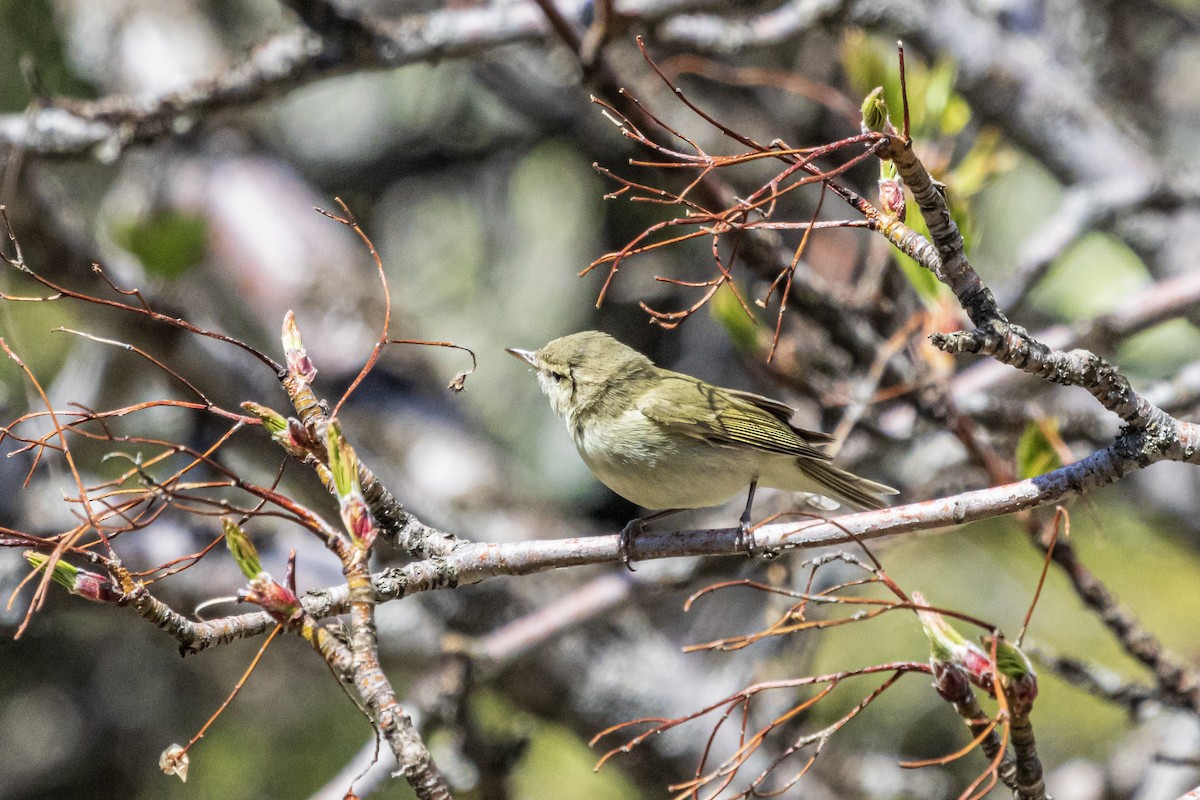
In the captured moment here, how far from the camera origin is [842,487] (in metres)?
3.35

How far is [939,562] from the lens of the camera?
5.41 meters

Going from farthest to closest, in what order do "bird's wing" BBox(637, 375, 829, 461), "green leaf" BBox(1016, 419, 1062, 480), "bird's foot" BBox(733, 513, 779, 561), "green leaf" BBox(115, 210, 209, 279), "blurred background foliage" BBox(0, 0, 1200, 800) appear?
"blurred background foliage" BBox(0, 0, 1200, 800)
"green leaf" BBox(115, 210, 209, 279)
"bird's wing" BBox(637, 375, 829, 461)
"green leaf" BBox(1016, 419, 1062, 480)
"bird's foot" BBox(733, 513, 779, 561)

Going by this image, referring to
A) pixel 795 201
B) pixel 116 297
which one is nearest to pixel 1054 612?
pixel 795 201

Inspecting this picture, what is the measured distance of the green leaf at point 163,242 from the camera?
12.3 feet

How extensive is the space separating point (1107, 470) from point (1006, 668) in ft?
1.49

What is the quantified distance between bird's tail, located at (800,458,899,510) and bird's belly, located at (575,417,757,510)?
0.64ft

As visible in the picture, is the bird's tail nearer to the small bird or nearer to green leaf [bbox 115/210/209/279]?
the small bird

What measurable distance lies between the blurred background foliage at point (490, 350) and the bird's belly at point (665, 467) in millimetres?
345

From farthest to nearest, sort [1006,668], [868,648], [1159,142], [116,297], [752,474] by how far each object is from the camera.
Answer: [1159,142]
[868,648]
[116,297]
[752,474]
[1006,668]

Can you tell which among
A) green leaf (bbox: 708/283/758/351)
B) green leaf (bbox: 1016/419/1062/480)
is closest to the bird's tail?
green leaf (bbox: 708/283/758/351)

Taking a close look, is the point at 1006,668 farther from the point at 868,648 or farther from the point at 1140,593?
the point at 1140,593

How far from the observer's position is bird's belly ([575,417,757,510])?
10.3ft

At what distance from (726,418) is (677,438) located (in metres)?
0.16

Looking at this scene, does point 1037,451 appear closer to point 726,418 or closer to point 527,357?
point 726,418
